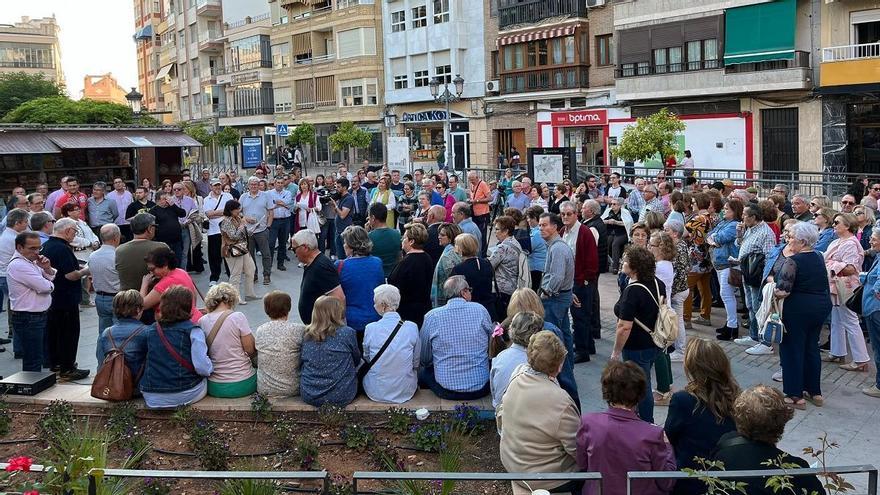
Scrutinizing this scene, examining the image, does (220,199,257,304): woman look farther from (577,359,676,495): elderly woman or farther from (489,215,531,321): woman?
(577,359,676,495): elderly woman

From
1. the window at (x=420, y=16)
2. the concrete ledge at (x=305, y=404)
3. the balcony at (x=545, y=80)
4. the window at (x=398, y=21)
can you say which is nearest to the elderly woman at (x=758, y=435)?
the concrete ledge at (x=305, y=404)

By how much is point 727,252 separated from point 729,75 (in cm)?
2095

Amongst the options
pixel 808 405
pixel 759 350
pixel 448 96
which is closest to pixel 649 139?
pixel 448 96

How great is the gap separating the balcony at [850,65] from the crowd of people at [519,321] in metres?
16.1

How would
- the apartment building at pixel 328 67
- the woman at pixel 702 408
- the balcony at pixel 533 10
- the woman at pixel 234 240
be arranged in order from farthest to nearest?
1. the apartment building at pixel 328 67
2. the balcony at pixel 533 10
3. the woman at pixel 234 240
4. the woman at pixel 702 408

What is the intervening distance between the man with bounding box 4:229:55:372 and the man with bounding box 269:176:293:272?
6904 millimetres

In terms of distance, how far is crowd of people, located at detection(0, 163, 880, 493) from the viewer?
4781 mm

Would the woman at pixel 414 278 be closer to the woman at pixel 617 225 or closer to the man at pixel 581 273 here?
the man at pixel 581 273

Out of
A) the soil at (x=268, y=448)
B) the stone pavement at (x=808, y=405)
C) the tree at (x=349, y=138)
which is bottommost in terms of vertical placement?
the stone pavement at (x=808, y=405)

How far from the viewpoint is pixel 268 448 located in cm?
647

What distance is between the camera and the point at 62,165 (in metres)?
20.6

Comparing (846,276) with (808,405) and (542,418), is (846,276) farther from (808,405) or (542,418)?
(542,418)

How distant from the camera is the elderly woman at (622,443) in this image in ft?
14.7

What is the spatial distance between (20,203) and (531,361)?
10223 millimetres
